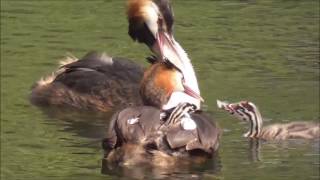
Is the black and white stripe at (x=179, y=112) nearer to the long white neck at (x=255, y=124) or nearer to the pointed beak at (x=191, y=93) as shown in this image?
the pointed beak at (x=191, y=93)

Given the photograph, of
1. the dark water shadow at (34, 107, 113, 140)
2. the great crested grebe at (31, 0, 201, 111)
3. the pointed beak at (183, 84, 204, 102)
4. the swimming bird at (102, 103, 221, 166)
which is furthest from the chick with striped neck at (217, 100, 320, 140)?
the dark water shadow at (34, 107, 113, 140)

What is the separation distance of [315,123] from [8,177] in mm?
2769

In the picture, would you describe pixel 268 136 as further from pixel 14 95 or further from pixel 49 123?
pixel 14 95

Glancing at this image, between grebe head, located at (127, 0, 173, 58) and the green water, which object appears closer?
the green water

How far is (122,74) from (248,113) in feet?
6.11

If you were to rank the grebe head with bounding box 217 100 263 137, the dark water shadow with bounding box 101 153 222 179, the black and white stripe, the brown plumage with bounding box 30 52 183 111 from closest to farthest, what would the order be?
the dark water shadow with bounding box 101 153 222 179 < the black and white stripe < the grebe head with bounding box 217 100 263 137 < the brown plumage with bounding box 30 52 183 111

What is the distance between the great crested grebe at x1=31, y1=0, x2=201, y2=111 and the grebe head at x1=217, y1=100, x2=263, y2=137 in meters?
0.40

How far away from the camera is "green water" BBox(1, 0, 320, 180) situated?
10.6 meters

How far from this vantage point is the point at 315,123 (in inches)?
458

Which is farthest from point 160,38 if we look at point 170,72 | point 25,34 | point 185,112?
point 25,34

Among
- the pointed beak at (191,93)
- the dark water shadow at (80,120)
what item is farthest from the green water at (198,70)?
the pointed beak at (191,93)

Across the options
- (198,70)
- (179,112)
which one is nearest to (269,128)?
(179,112)

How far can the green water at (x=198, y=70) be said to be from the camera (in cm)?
1065

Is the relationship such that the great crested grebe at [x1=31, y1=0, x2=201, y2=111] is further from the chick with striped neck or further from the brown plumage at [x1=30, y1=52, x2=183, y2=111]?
the chick with striped neck
